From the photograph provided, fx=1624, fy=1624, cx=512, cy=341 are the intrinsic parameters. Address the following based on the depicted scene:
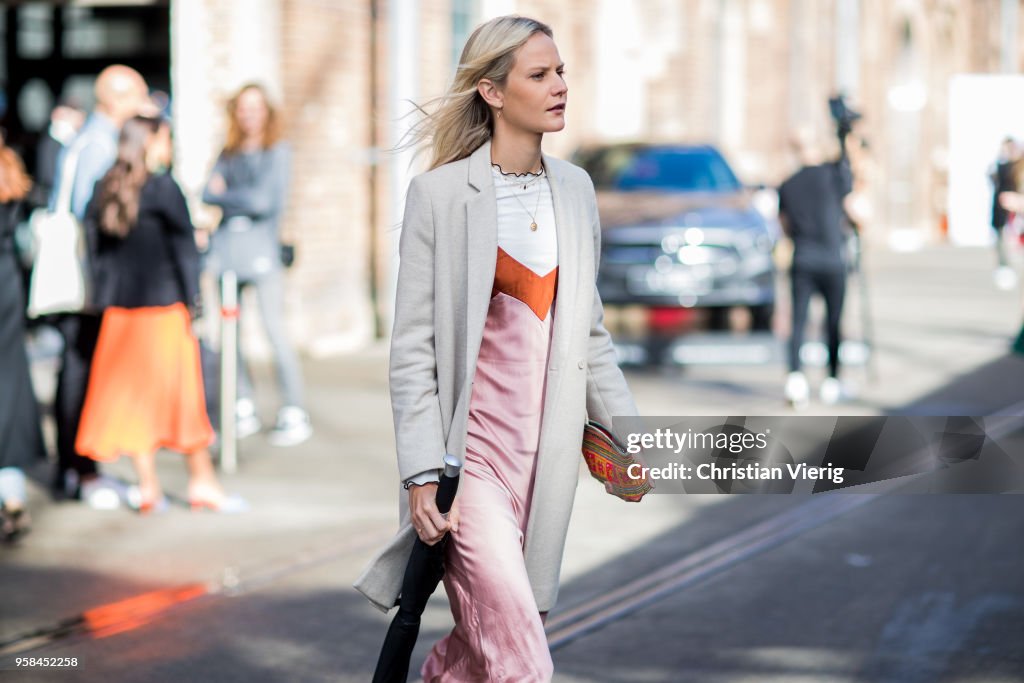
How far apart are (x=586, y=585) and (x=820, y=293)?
489cm

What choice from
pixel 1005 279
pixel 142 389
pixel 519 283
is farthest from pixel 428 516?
pixel 1005 279

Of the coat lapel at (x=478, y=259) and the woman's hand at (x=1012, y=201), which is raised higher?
the coat lapel at (x=478, y=259)

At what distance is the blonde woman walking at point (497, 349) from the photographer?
10.7 feet

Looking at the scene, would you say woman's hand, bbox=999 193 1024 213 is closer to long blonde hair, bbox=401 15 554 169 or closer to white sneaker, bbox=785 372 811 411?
white sneaker, bbox=785 372 811 411

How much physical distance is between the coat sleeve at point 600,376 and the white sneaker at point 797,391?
689cm

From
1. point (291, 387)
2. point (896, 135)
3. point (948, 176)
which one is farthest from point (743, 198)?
point (948, 176)

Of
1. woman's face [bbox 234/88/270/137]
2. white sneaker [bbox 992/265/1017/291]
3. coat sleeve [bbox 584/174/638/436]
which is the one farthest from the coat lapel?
white sneaker [bbox 992/265/1017/291]

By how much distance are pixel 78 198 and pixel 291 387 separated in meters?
1.94

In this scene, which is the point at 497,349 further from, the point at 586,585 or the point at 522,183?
the point at 586,585

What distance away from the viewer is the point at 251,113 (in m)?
8.73

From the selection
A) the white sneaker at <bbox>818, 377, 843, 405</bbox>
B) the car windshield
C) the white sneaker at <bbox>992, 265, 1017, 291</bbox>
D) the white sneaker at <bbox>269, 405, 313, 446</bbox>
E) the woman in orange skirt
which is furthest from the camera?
the white sneaker at <bbox>992, 265, 1017, 291</bbox>

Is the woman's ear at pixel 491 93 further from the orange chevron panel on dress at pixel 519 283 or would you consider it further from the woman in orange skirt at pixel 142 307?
the woman in orange skirt at pixel 142 307

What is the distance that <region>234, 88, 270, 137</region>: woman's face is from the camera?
8.66 m

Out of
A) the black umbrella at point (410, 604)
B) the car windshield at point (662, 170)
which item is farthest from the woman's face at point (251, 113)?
the car windshield at point (662, 170)
